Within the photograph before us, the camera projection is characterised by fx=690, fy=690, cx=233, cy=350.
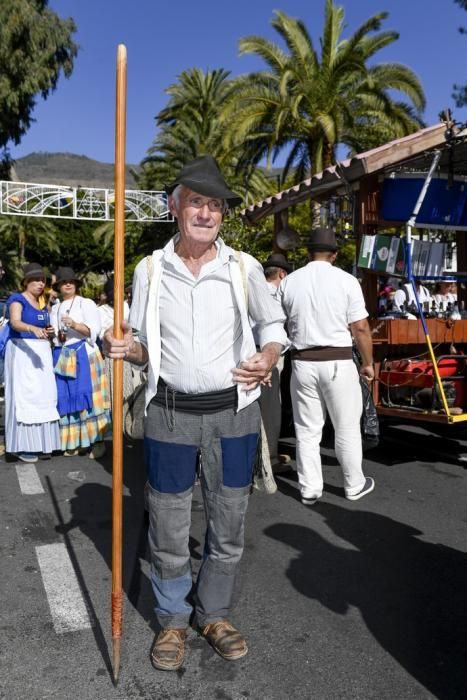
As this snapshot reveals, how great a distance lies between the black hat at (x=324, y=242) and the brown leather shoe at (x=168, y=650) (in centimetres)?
300

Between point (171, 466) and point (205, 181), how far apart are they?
3.91 ft

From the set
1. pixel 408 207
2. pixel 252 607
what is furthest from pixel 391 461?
pixel 252 607

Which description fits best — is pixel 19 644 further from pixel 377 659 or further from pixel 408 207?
pixel 408 207

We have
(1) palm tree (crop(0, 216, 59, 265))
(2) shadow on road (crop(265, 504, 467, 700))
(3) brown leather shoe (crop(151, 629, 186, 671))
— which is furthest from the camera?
(1) palm tree (crop(0, 216, 59, 265))

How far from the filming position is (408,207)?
6.50m

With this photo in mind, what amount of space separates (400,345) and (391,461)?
1.11m

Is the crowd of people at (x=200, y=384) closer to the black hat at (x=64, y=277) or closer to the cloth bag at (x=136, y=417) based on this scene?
the cloth bag at (x=136, y=417)

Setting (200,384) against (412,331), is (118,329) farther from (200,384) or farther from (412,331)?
(412,331)

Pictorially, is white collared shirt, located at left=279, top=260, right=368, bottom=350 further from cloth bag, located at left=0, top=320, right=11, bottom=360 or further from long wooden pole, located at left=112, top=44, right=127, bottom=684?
cloth bag, located at left=0, top=320, right=11, bottom=360

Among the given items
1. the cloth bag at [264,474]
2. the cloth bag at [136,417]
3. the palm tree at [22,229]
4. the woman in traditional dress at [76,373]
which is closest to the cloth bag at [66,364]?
the woman in traditional dress at [76,373]

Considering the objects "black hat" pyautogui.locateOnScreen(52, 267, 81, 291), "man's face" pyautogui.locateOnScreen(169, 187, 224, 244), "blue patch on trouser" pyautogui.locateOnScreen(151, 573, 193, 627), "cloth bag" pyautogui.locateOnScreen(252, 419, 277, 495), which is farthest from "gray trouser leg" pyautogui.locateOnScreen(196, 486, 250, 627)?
"black hat" pyautogui.locateOnScreen(52, 267, 81, 291)

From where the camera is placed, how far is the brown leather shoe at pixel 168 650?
2832 mm

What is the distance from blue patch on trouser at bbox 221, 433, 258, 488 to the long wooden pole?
456mm

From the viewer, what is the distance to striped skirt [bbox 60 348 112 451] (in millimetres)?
6629
